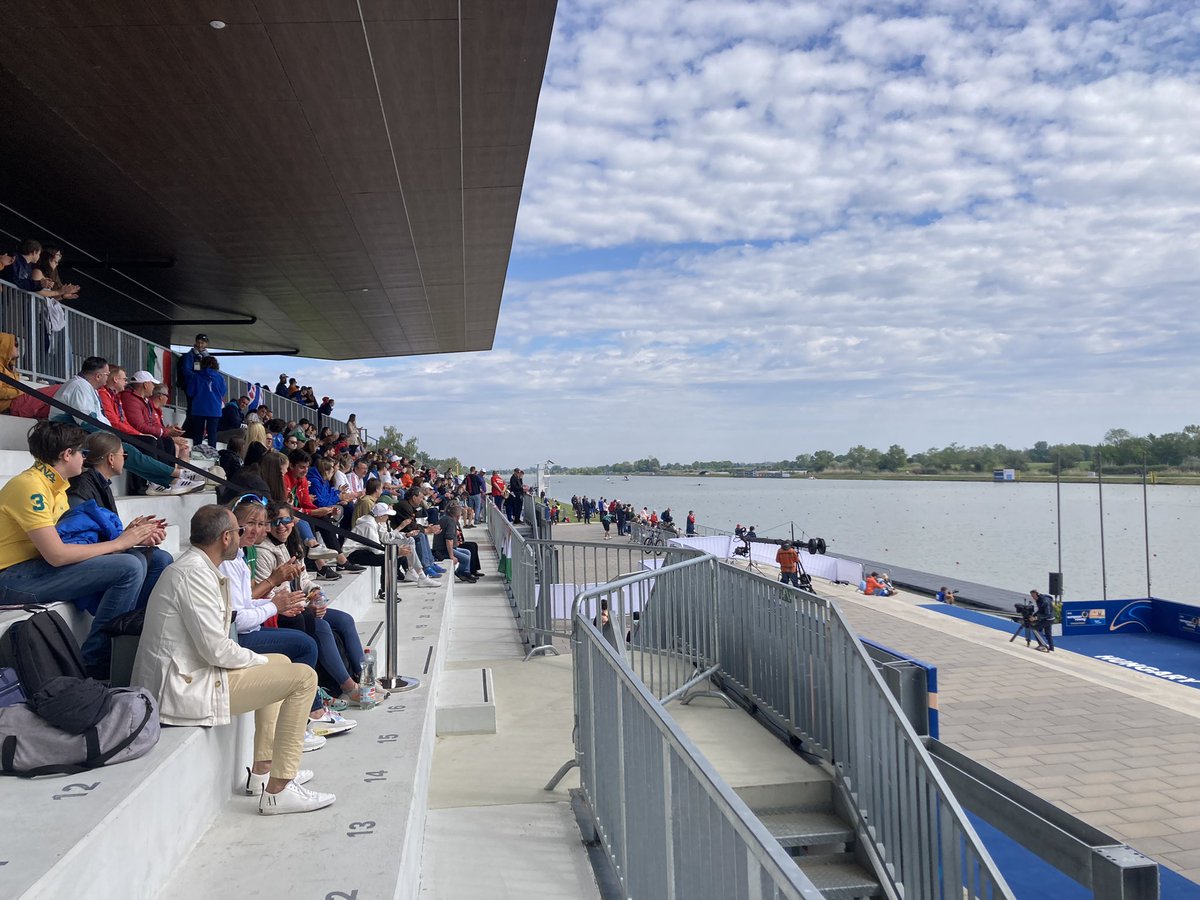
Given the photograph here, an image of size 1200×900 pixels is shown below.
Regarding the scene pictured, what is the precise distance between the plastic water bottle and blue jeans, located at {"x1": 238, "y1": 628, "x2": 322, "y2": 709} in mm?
926

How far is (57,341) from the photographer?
1163 cm

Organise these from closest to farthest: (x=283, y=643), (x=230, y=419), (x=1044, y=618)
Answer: (x=283, y=643)
(x=230, y=419)
(x=1044, y=618)

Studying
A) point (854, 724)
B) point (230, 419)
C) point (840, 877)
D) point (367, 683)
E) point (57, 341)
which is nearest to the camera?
point (840, 877)

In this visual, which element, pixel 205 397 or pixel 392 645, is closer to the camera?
pixel 392 645

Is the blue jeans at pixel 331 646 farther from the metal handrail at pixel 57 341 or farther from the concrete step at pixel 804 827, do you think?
the metal handrail at pixel 57 341

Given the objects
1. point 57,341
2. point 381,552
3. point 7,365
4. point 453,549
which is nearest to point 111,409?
point 7,365

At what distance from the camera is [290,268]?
20156 mm

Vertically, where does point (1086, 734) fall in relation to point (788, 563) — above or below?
below

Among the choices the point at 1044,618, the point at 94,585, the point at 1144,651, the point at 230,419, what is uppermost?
the point at 230,419

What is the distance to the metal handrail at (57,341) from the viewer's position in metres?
10.2

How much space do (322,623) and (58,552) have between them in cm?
176

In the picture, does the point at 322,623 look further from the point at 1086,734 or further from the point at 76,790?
the point at 1086,734

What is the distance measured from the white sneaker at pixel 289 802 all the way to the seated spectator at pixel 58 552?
3.35ft

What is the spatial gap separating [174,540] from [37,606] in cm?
382
